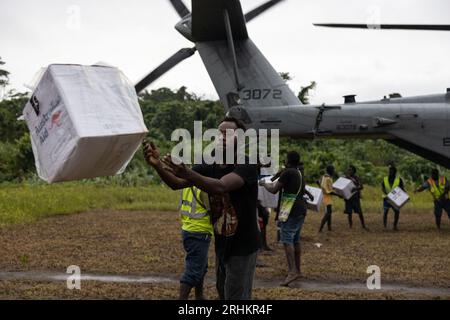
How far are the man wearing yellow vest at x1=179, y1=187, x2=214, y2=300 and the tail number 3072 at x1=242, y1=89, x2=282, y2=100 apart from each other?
7002 millimetres

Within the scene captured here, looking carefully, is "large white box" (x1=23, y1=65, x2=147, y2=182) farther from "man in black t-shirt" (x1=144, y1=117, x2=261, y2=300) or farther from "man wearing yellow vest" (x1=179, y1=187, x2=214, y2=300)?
"man wearing yellow vest" (x1=179, y1=187, x2=214, y2=300)

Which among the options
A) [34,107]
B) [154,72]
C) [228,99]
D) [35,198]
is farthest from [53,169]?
[35,198]

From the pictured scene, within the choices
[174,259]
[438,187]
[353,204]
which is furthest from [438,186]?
[174,259]

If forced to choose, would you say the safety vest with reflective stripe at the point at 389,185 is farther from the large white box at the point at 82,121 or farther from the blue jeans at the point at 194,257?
the large white box at the point at 82,121

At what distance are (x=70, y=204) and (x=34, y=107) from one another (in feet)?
47.2

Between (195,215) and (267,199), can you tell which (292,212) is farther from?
(195,215)

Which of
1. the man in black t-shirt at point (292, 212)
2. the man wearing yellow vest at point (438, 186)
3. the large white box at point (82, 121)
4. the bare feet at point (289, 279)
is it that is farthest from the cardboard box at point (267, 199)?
the large white box at point (82, 121)

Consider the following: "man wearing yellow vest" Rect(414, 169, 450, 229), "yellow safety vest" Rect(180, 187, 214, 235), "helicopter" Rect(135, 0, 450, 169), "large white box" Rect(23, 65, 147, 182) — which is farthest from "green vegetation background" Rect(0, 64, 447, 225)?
"large white box" Rect(23, 65, 147, 182)

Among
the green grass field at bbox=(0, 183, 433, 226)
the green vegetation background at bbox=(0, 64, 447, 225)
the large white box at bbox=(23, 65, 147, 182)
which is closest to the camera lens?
the large white box at bbox=(23, 65, 147, 182)

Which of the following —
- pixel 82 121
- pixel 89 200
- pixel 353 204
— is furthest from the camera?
pixel 89 200

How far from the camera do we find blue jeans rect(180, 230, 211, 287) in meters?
5.44

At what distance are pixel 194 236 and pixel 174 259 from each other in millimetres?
3874

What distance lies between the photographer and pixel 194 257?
5.45 metres
